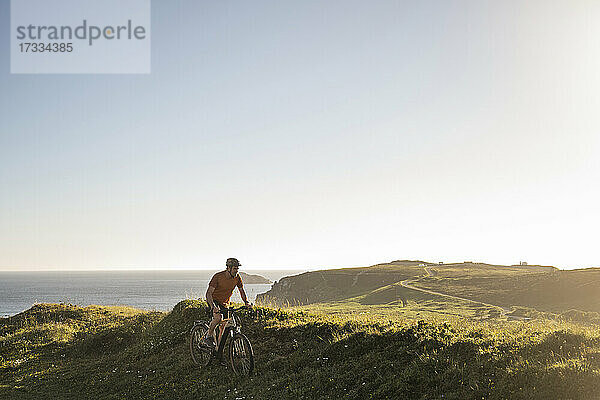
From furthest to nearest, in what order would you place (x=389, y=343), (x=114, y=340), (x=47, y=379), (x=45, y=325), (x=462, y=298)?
1. (x=462, y=298)
2. (x=45, y=325)
3. (x=114, y=340)
4. (x=47, y=379)
5. (x=389, y=343)

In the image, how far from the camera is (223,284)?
12180 millimetres

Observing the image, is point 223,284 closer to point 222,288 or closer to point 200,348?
point 222,288

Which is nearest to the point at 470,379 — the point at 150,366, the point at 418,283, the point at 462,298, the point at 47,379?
the point at 150,366

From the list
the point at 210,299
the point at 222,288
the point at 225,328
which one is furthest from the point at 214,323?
the point at 222,288

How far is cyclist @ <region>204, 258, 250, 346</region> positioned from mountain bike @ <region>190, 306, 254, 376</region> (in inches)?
7.9

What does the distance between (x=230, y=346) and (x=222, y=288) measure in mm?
1548

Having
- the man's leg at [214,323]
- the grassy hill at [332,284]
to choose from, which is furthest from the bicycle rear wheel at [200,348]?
the grassy hill at [332,284]

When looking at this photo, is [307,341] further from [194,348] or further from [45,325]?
[45,325]

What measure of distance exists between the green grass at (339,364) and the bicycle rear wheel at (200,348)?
0.99 ft

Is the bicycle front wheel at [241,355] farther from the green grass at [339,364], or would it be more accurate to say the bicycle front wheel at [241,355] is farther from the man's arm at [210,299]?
the man's arm at [210,299]

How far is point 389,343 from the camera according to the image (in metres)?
10.8

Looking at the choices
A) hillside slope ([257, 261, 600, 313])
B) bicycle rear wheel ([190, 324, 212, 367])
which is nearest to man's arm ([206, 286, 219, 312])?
bicycle rear wheel ([190, 324, 212, 367])

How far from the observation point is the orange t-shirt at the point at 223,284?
12.1 meters

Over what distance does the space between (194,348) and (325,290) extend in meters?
78.9
